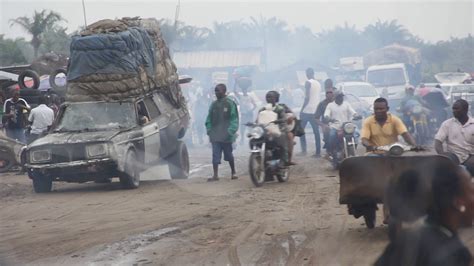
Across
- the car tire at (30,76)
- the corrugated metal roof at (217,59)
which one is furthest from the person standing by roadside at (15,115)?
the corrugated metal roof at (217,59)

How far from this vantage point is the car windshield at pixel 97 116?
14.8 meters

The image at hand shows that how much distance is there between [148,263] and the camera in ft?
26.0

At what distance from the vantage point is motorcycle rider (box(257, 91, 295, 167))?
47.2ft

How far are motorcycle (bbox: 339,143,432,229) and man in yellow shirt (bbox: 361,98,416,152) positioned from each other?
96cm

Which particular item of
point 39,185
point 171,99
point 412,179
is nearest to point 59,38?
point 171,99

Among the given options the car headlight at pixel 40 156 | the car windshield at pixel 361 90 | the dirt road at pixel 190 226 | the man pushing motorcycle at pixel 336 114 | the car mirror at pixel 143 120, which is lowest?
the dirt road at pixel 190 226

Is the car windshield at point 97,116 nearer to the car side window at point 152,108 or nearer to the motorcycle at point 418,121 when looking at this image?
the car side window at point 152,108

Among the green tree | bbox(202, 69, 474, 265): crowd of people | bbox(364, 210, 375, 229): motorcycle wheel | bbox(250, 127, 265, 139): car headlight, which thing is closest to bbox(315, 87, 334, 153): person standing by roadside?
bbox(202, 69, 474, 265): crowd of people

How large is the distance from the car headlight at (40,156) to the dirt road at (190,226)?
1.94 ft

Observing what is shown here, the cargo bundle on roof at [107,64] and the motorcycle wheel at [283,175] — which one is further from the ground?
the cargo bundle on roof at [107,64]

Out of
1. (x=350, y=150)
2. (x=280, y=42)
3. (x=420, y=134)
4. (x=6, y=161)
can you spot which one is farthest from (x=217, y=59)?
(x=350, y=150)

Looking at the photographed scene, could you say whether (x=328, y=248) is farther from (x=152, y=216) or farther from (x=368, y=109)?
(x=368, y=109)

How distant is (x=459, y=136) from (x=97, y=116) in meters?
6.92

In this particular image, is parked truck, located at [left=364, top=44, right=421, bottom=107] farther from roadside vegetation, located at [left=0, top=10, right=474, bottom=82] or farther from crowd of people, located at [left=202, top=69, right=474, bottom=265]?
crowd of people, located at [left=202, top=69, right=474, bottom=265]
